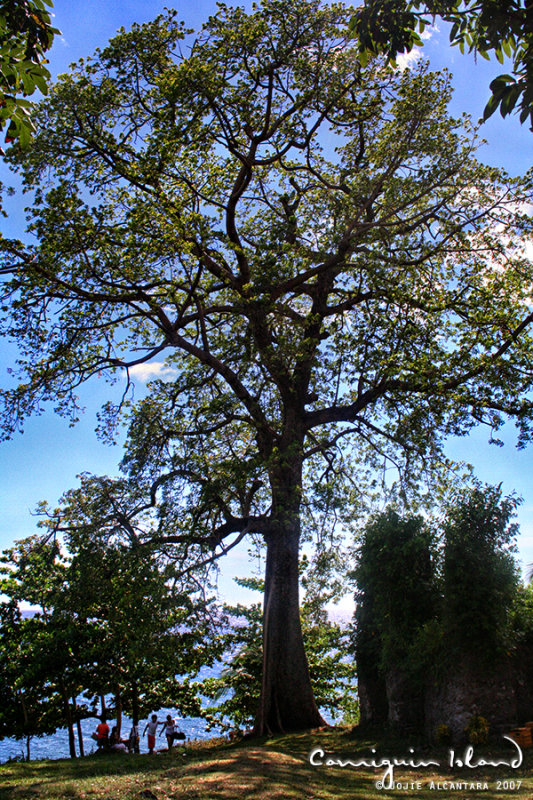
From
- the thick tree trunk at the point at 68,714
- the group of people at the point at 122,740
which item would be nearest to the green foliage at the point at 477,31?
the group of people at the point at 122,740

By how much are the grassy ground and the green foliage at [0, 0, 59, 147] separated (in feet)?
21.9

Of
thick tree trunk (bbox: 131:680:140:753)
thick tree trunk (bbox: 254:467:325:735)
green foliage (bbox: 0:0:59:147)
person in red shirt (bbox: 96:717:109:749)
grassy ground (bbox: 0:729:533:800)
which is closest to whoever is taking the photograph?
green foliage (bbox: 0:0:59:147)

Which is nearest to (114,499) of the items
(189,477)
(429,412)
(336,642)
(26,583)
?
(189,477)

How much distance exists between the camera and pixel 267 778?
23.4 ft

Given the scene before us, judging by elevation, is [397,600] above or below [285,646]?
above

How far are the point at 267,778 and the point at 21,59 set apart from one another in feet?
26.8

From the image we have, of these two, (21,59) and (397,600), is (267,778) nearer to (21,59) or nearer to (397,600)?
(397,600)

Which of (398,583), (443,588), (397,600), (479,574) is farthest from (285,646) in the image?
(479,574)

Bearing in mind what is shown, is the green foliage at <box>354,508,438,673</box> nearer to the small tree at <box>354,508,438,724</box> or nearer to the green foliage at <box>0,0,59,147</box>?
the small tree at <box>354,508,438,724</box>

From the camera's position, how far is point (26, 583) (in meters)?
15.6

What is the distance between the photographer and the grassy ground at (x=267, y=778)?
250 inches

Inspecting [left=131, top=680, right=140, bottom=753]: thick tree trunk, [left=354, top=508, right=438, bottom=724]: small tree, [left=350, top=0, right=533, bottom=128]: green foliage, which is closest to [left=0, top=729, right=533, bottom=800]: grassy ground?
[left=354, top=508, right=438, bottom=724]: small tree

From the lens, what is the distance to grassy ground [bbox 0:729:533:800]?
250 inches

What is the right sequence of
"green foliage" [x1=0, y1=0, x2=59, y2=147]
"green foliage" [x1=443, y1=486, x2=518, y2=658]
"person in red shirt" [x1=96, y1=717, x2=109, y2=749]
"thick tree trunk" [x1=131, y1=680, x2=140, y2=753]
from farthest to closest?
"thick tree trunk" [x1=131, y1=680, x2=140, y2=753], "person in red shirt" [x1=96, y1=717, x2=109, y2=749], "green foliage" [x1=443, y1=486, x2=518, y2=658], "green foliage" [x1=0, y1=0, x2=59, y2=147]
